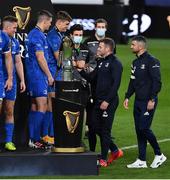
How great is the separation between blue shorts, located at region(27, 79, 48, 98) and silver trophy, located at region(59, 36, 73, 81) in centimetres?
40

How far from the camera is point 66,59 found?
1368 cm

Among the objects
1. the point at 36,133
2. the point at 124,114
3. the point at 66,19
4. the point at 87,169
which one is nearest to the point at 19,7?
the point at 66,19

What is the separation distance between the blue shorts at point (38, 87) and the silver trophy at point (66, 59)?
1.30ft

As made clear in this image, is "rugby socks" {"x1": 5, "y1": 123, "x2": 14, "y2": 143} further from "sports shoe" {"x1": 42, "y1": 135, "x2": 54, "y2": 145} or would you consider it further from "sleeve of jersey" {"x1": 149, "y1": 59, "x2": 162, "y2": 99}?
"sleeve of jersey" {"x1": 149, "y1": 59, "x2": 162, "y2": 99}

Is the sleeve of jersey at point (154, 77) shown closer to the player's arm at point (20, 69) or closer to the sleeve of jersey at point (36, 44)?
the sleeve of jersey at point (36, 44)

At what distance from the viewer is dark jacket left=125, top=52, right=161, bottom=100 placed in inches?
536

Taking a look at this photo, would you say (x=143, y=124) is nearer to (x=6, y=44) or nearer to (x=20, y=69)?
(x=20, y=69)

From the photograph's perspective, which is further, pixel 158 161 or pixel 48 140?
pixel 48 140

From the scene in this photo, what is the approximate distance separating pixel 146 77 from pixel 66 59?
1131 mm

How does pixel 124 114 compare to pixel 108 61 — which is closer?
pixel 108 61

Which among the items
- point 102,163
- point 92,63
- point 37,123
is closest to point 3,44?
point 37,123

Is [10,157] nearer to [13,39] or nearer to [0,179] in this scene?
[0,179]

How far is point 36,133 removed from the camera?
14.4m

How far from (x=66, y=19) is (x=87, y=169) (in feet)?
A: 8.84
